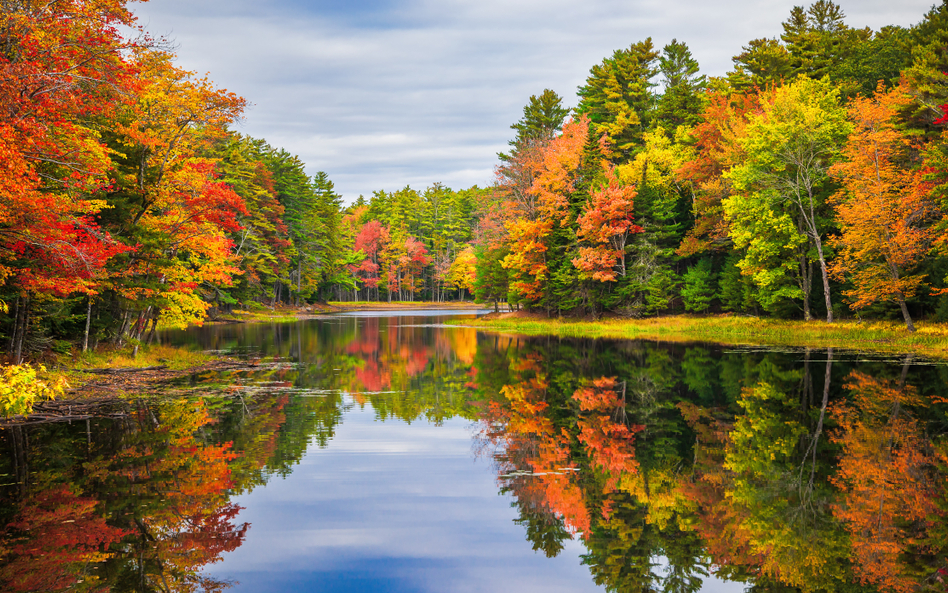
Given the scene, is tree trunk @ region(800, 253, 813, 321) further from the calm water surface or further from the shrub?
the shrub

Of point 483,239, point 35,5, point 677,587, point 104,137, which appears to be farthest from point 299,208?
point 677,587

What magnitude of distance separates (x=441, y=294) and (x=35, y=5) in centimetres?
9195

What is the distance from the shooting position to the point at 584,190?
147ft

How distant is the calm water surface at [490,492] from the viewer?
634 cm

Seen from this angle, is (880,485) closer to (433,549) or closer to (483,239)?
(433,549)

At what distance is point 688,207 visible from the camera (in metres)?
46.6

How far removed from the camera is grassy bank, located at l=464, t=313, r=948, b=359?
27.2 meters

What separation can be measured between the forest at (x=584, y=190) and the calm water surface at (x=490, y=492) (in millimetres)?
5766

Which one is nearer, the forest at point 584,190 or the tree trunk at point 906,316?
the forest at point 584,190

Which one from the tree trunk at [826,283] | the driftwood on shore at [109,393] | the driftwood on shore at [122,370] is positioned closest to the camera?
the driftwood on shore at [109,393]

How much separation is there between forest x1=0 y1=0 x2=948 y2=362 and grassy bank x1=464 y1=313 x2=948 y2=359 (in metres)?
1.27

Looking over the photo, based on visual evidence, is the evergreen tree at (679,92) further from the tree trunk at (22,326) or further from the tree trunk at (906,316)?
the tree trunk at (22,326)

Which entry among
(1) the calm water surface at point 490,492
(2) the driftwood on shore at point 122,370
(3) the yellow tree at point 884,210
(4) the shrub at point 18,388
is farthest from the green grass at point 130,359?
(3) the yellow tree at point 884,210

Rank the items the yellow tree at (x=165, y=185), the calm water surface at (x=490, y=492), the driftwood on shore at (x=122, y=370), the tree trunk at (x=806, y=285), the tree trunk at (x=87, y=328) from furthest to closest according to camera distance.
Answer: the tree trunk at (x=806, y=285) → the yellow tree at (x=165, y=185) → the tree trunk at (x=87, y=328) → the driftwood on shore at (x=122, y=370) → the calm water surface at (x=490, y=492)
